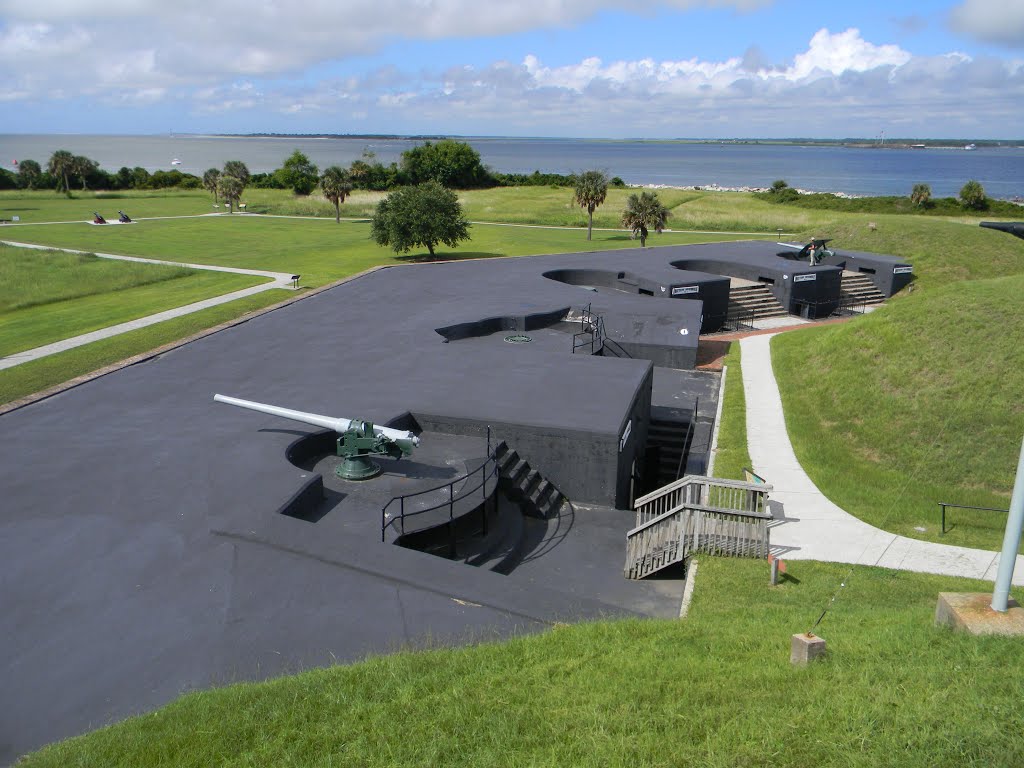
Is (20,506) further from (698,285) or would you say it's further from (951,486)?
(698,285)

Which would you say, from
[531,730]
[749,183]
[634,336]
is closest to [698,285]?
[634,336]

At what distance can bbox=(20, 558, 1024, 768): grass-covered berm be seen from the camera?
587 centimetres

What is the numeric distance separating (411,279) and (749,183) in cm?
17871

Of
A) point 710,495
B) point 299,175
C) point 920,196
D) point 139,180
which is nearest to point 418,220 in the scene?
point 710,495

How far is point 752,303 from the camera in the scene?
35250 mm

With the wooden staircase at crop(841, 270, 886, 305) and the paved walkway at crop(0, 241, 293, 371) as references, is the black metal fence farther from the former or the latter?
the wooden staircase at crop(841, 270, 886, 305)

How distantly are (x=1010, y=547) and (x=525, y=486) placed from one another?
8.77m

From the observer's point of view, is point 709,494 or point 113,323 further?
point 113,323

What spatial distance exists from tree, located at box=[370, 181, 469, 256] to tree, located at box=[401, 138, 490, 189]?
58.7 metres

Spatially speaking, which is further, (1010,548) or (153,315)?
(153,315)

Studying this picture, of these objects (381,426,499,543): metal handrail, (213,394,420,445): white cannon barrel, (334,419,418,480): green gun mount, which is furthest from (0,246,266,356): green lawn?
(381,426,499,543): metal handrail

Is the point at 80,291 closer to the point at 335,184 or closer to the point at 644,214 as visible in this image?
the point at 644,214

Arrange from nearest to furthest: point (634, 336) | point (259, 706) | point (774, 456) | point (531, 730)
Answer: point (531, 730) → point (259, 706) → point (774, 456) → point (634, 336)

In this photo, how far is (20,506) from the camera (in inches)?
491
